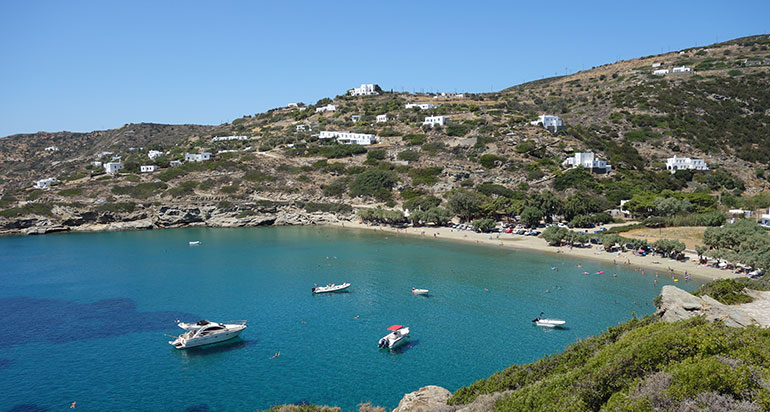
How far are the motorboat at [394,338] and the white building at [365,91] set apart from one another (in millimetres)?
132897

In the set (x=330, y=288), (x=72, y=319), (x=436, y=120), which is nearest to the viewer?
(x=72, y=319)

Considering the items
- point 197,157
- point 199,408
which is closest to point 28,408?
point 199,408

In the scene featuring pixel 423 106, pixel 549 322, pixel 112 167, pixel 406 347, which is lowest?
pixel 406 347

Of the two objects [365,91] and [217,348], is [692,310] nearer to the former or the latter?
[217,348]

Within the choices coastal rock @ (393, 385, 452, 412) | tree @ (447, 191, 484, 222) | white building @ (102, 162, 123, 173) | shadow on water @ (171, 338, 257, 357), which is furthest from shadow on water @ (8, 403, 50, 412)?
white building @ (102, 162, 123, 173)

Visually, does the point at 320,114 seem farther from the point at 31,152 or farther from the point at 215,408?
the point at 215,408

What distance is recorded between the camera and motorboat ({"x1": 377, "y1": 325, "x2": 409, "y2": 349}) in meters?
26.4

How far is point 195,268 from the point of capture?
47094 millimetres

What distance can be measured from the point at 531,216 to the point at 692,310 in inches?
1806

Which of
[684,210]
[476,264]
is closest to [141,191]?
[476,264]

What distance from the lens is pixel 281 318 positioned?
3189cm

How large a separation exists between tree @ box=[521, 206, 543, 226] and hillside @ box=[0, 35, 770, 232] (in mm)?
2583

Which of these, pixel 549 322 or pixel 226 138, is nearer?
pixel 549 322

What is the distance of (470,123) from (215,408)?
90.3 m
